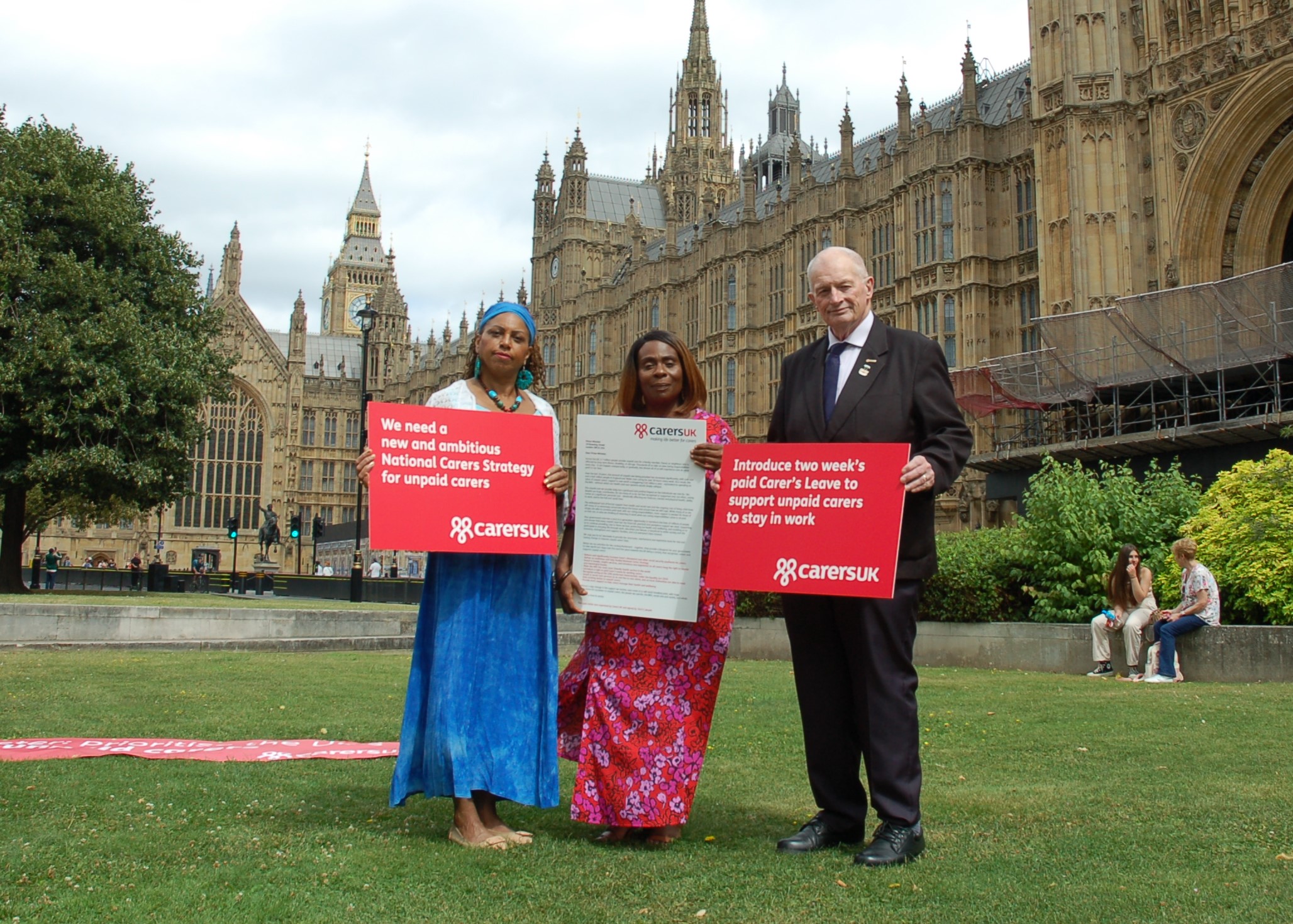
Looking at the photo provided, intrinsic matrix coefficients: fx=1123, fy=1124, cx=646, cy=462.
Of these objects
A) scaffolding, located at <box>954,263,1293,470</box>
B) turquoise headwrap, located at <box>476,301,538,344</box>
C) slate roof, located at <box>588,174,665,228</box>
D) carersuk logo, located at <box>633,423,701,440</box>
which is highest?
slate roof, located at <box>588,174,665,228</box>

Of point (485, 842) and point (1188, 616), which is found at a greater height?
point (1188, 616)

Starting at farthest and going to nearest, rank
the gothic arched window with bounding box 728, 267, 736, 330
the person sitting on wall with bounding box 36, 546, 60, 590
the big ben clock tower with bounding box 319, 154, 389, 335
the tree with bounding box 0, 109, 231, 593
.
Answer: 1. the big ben clock tower with bounding box 319, 154, 389, 335
2. the gothic arched window with bounding box 728, 267, 736, 330
3. the person sitting on wall with bounding box 36, 546, 60, 590
4. the tree with bounding box 0, 109, 231, 593

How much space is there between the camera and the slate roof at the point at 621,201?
186ft

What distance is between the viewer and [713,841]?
3.94 meters

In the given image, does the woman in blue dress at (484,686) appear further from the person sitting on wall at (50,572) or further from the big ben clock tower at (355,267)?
the big ben clock tower at (355,267)

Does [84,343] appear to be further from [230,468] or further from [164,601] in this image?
[230,468]

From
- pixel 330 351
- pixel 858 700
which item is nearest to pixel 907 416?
pixel 858 700

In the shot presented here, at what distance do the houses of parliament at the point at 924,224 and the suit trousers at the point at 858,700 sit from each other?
2004cm

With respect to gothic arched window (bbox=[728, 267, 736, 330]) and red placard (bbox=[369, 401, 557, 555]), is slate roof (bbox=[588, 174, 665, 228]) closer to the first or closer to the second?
gothic arched window (bbox=[728, 267, 736, 330])

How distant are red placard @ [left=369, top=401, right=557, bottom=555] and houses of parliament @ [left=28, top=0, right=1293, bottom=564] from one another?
20261 mm

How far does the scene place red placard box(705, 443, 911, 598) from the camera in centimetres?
374

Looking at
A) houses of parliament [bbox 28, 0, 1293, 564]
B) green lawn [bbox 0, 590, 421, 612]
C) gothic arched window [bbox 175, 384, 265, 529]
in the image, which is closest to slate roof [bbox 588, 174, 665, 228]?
houses of parliament [bbox 28, 0, 1293, 564]

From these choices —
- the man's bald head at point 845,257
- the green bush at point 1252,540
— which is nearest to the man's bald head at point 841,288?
the man's bald head at point 845,257

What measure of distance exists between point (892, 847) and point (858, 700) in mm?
506
